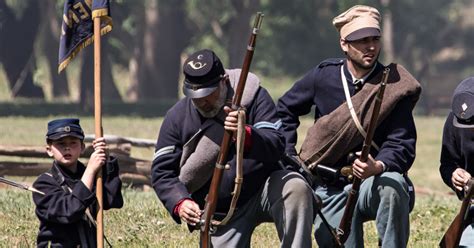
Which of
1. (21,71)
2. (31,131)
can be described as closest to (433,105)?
(21,71)

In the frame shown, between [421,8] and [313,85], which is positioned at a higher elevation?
[313,85]

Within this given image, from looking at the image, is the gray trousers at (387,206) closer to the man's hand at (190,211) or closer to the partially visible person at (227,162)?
the partially visible person at (227,162)

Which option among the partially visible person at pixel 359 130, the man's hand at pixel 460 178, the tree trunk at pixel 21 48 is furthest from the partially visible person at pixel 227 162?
the tree trunk at pixel 21 48

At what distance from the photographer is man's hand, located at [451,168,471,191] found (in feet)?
28.8

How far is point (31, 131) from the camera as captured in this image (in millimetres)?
28391

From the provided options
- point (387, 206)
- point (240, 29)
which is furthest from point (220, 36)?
point (387, 206)

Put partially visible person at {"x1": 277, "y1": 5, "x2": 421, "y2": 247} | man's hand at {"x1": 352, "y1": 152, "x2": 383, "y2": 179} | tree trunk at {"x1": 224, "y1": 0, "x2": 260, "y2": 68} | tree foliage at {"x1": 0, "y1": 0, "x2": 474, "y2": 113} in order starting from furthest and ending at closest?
tree foliage at {"x1": 0, "y1": 0, "x2": 474, "y2": 113} → tree trunk at {"x1": 224, "y1": 0, "x2": 260, "y2": 68} → partially visible person at {"x1": 277, "y1": 5, "x2": 421, "y2": 247} → man's hand at {"x1": 352, "y1": 152, "x2": 383, "y2": 179}

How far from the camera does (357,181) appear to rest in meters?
8.70

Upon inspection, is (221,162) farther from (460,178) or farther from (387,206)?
(460,178)

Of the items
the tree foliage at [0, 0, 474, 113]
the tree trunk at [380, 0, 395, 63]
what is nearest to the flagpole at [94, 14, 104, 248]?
the tree foliage at [0, 0, 474, 113]

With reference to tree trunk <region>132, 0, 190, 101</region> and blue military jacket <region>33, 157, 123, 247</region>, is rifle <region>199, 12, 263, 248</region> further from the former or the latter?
tree trunk <region>132, 0, 190, 101</region>

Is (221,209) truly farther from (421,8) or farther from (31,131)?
(421,8)

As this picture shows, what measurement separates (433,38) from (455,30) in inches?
150

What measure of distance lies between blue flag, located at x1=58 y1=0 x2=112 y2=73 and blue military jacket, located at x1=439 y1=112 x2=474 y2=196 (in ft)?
7.84
